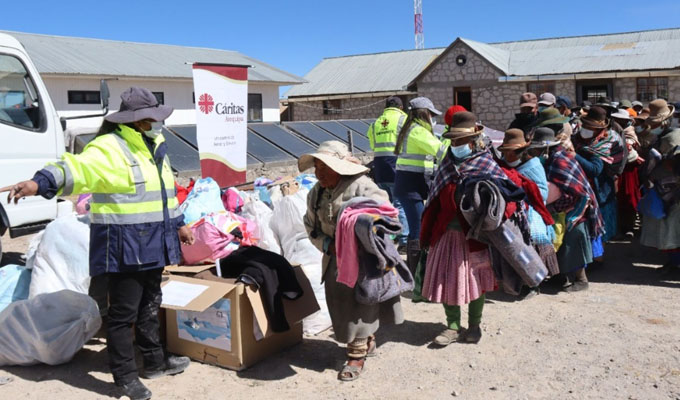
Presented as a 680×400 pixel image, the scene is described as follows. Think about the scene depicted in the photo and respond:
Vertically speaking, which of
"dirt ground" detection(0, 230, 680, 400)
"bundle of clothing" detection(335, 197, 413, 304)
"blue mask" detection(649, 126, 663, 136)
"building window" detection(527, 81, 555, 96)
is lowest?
"dirt ground" detection(0, 230, 680, 400)

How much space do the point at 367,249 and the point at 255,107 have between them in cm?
2395

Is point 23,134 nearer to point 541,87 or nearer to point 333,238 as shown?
point 333,238

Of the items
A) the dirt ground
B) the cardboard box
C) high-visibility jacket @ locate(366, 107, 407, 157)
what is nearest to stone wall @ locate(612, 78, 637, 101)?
high-visibility jacket @ locate(366, 107, 407, 157)

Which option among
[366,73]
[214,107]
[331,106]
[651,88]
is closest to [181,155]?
[214,107]

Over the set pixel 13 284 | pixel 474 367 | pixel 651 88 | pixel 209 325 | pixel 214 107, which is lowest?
pixel 474 367

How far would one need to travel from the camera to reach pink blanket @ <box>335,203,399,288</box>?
136 inches

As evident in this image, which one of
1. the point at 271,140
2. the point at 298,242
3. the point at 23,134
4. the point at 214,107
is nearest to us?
the point at 298,242

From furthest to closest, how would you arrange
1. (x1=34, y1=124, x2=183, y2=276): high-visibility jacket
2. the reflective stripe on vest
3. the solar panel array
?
the solar panel array, the reflective stripe on vest, (x1=34, y1=124, x2=183, y2=276): high-visibility jacket

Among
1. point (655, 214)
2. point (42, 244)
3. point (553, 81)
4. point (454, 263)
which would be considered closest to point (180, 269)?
point (42, 244)

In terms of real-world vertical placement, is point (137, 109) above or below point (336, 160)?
above

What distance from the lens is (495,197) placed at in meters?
3.69

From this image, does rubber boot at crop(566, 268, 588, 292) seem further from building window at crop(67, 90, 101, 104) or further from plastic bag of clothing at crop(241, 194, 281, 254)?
building window at crop(67, 90, 101, 104)

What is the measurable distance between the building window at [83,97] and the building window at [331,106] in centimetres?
1098

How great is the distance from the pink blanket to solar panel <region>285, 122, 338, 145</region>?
7.26 meters
